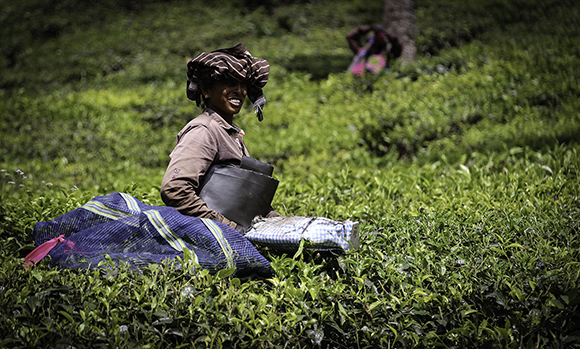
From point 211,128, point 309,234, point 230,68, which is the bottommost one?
point 309,234

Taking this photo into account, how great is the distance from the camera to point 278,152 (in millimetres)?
7012

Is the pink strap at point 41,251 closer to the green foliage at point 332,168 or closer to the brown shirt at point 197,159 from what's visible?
the green foliage at point 332,168

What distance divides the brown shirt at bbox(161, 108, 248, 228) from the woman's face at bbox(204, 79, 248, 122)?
0.06 metres

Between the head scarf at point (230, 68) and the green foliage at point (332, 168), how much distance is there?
123 centimetres

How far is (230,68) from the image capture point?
3.02 metres

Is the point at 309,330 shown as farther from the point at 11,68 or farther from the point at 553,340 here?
the point at 11,68

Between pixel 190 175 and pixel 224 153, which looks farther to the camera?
pixel 224 153

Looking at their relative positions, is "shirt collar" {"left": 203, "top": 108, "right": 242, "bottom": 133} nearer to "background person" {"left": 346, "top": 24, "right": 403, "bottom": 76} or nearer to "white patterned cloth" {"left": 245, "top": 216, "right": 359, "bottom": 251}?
"white patterned cloth" {"left": 245, "top": 216, "right": 359, "bottom": 251}

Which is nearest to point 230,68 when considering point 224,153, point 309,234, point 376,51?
point 224,153

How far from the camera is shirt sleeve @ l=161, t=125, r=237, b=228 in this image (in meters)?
2.79

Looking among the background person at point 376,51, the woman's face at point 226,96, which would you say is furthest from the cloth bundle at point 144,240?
the background person at point 376,51

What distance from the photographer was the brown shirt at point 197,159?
2.79 metres

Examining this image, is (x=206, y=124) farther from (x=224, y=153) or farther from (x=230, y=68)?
(x=230, y=68)

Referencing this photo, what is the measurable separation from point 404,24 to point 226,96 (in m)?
7.86
